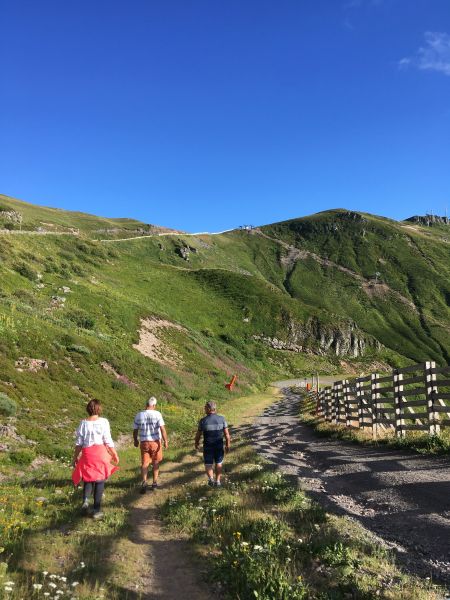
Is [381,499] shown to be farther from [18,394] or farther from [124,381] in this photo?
[124,381]

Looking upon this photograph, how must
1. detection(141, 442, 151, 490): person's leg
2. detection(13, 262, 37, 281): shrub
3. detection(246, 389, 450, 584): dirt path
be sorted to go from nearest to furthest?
detection(246, 389, 450, 584): dirt path → detection(141, 442, 151, 490): person's leg → detection(13, 262, 37, 281): shrub

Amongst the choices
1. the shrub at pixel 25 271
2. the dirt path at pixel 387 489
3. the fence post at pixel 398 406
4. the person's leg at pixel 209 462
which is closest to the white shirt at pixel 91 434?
the person's leg at pixel 209 462

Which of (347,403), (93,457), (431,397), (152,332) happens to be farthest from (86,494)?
(152,332)

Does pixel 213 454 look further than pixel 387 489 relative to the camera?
Yes

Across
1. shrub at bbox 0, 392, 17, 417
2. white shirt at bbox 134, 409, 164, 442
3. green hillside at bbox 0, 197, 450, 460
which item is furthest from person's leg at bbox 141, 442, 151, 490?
shrub at bbox 0, 392, 17, 417

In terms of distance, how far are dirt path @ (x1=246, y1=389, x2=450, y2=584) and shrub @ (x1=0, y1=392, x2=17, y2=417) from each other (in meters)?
9.64

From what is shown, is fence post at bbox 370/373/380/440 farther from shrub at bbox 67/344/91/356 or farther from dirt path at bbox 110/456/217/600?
shrub at bbox 67/344/91/356

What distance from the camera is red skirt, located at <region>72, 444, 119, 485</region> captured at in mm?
8828

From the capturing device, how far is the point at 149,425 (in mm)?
11719

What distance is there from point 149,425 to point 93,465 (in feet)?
9.56

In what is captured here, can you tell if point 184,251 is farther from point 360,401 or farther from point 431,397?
point 431,397

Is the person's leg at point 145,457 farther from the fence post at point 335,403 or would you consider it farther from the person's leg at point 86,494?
the fence post at point 335,403

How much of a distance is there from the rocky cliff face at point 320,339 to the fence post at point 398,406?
203 ft

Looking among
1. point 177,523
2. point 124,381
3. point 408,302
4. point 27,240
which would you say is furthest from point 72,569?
point 408,302
